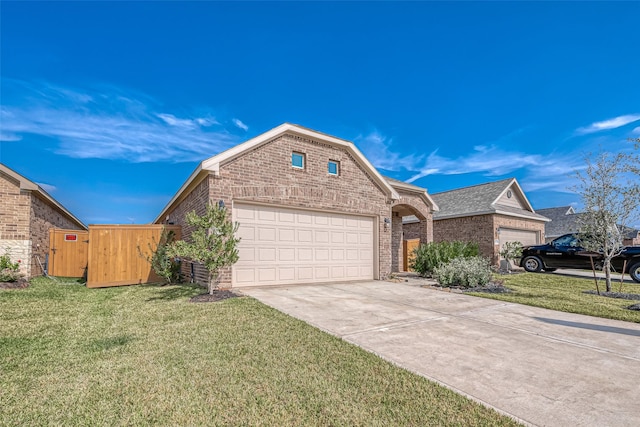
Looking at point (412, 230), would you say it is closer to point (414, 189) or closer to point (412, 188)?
point (414, 189)

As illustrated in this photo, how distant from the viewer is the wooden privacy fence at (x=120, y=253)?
9633 millimetres

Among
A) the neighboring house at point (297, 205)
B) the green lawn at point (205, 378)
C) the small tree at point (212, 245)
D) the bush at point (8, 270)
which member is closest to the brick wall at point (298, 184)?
the neighboring house at point (297, 205)

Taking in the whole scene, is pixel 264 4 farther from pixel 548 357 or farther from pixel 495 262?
pixel 495 262

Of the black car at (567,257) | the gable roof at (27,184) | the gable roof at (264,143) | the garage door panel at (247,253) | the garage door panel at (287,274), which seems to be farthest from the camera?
the black car at (567,257)

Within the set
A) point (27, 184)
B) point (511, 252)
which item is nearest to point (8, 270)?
point (27, 184)

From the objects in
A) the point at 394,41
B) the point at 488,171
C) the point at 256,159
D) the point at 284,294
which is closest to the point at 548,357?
the point at 284,294

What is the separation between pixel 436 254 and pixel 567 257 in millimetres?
6987

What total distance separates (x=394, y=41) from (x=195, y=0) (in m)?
7.89

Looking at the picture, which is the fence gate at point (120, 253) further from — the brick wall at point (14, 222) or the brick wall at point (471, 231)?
the brick wall at point (471, 231)

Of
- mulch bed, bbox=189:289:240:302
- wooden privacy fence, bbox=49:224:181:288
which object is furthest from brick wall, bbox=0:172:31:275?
mulch bed, bbox=189:289:240:302

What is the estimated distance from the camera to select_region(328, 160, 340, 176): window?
11.0 metres

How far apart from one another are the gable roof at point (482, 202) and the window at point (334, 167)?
1102 cm

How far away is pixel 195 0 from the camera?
31.7ft

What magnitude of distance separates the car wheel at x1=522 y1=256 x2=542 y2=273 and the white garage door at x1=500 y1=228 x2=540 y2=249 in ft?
6.13
